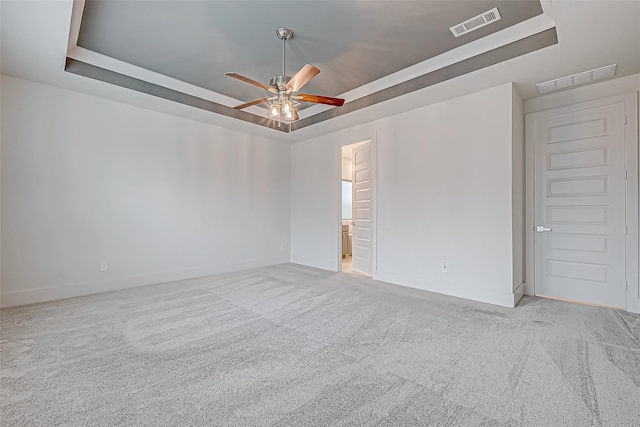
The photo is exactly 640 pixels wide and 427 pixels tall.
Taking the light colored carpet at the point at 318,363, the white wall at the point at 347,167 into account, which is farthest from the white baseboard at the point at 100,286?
the white wall at the point at 347,167

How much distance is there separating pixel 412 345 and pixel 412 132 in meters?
3.14

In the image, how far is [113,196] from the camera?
4.28 m

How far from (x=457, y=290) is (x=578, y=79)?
2.87 m

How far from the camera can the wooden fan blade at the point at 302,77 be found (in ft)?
9.06

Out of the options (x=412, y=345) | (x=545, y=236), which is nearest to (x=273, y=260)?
(x=412, y=345)

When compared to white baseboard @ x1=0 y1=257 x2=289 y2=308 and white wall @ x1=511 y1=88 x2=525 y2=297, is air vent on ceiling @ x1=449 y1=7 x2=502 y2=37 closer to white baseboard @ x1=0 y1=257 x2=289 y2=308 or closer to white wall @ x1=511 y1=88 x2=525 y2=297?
white wall @ x1=511 y1=88 x2=525 y2=297

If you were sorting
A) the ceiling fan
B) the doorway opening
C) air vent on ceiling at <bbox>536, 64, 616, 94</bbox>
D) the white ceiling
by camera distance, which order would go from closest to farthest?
the white ceiling
the ceiling fan
air vent on ceiling at <bbox>536, 64, 616, 94</bbox>
the doorway opening

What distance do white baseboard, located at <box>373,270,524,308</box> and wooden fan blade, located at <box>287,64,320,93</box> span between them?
10.4 ft

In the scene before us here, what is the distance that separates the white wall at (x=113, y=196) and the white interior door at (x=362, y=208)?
1.99 m

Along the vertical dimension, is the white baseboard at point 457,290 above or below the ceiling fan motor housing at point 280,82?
below

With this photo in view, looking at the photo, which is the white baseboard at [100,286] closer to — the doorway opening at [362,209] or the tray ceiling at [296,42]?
the doorway opening at [362,209]

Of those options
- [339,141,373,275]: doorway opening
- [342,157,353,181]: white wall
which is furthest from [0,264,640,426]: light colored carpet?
[342,157,353,181]: white wall

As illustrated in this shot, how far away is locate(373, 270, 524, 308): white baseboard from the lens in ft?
11.7

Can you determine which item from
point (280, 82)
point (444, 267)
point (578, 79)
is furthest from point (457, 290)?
point (280, 82)
